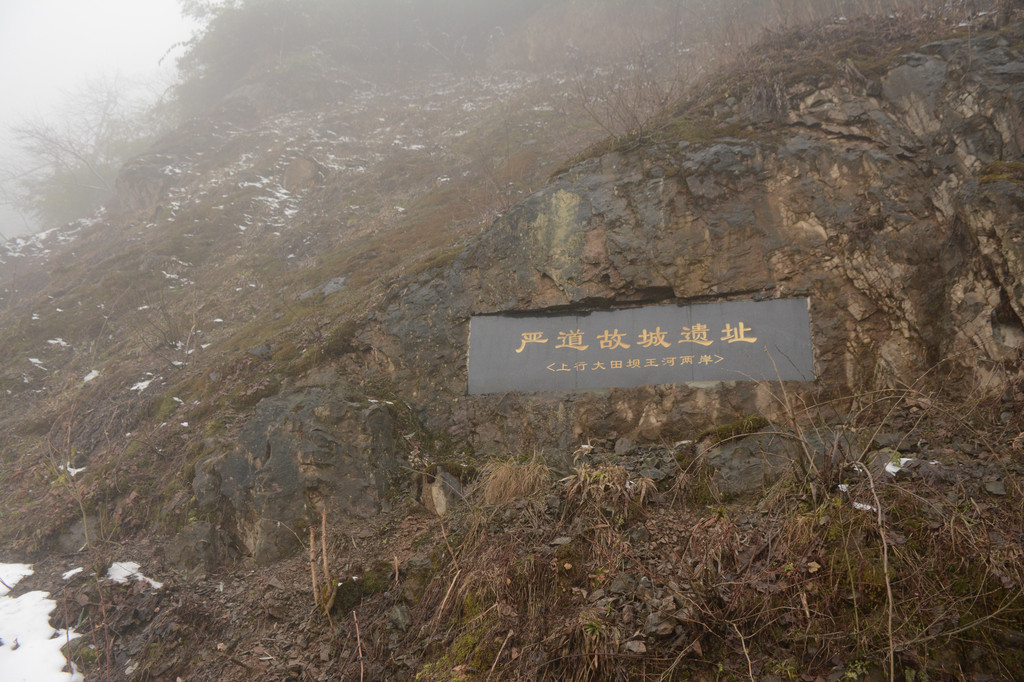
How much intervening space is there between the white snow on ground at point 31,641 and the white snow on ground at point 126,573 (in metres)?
0.46

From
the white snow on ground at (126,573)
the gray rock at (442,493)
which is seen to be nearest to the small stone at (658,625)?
the gray rock at (442,493)

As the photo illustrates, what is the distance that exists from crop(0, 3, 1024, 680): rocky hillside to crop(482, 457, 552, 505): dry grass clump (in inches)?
1.5

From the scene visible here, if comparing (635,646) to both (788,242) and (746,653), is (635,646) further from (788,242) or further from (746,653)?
(788,242)

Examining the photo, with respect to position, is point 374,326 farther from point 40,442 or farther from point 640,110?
point 640,110

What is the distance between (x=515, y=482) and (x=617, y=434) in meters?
1.57

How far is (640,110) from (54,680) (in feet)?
32.1

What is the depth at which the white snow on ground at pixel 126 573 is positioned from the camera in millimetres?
5035

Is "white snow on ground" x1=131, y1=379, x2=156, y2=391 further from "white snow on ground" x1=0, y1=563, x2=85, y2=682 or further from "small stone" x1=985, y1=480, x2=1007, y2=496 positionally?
"small stone" x1=985, y1=480, x2=1007, y2=496

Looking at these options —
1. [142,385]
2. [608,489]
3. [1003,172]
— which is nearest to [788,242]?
[1003,172]

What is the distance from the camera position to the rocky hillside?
10.1 ft

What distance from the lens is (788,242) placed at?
619cm

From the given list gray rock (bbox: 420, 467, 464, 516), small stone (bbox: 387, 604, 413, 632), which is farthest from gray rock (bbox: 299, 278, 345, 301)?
small stone (bbox: 387, 604, 413, 632)

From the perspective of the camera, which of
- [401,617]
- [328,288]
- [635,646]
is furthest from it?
[328,288]

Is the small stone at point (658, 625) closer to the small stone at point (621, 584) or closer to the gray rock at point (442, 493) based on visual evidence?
the small stone at point (621, 584)
